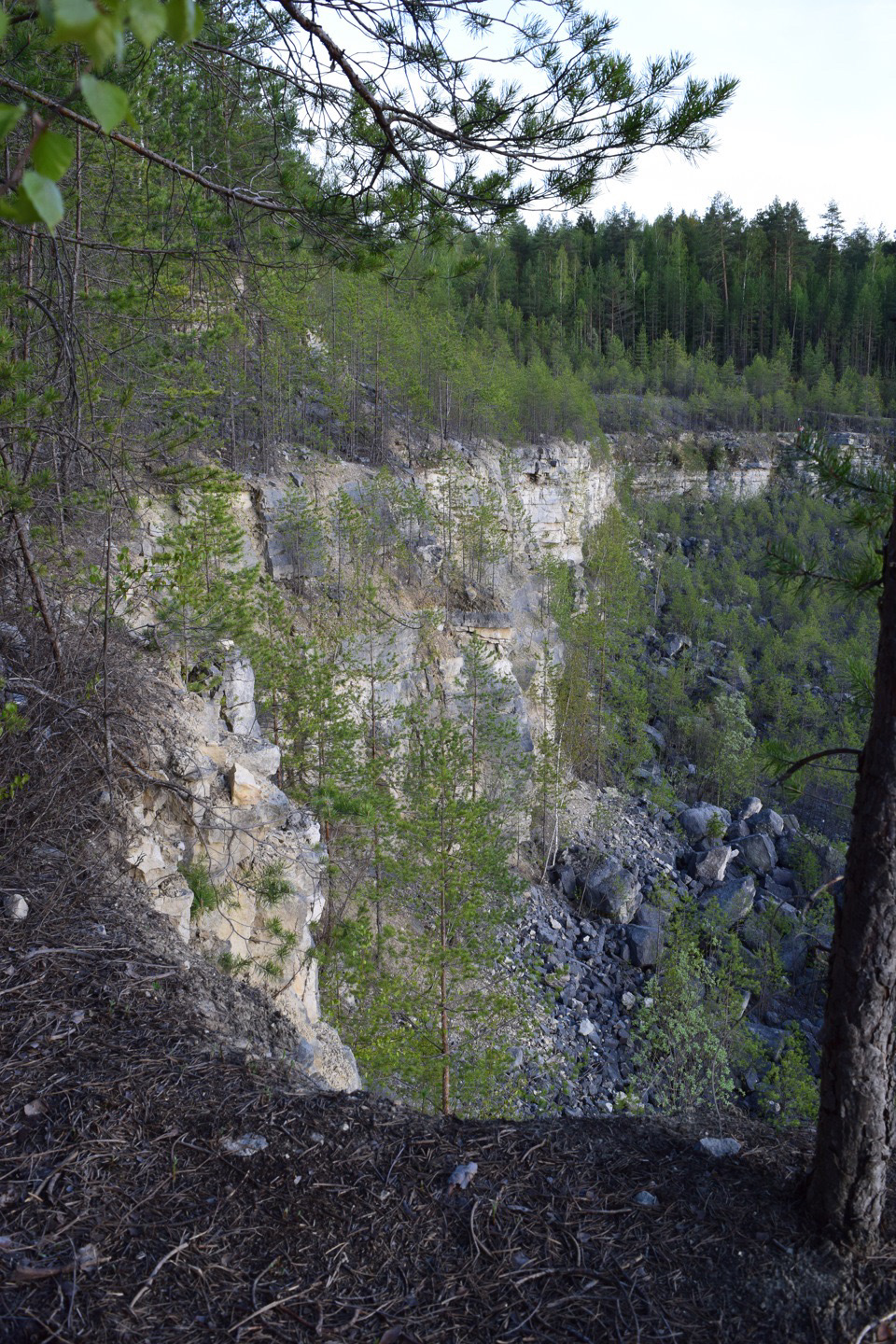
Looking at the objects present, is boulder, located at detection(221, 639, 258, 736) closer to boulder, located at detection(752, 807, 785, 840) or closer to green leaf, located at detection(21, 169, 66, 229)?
green leaf, located at detection(21, 169, 66, 229)

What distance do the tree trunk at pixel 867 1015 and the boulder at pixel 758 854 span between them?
21793 millimetres

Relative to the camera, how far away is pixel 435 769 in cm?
1283

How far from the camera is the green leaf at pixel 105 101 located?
787 mm

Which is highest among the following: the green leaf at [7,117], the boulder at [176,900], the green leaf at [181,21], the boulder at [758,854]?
the green leaf at [181,21]

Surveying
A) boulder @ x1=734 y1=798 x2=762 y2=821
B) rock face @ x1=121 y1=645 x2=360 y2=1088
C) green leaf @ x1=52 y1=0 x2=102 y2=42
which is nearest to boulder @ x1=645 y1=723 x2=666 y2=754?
boulder @ x1=734 y1=798 x2=762 y2=821

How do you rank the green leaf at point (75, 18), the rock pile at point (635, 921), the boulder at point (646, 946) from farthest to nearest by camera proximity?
1. the boulder at point (646, 946)
2. the rock pile at point (635, 921)
3. the green leaf at point (75, 18)

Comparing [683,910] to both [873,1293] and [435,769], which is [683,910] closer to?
[435,769]

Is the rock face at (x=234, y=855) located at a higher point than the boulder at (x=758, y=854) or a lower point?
higher

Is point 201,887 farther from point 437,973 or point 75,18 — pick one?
point 75,18

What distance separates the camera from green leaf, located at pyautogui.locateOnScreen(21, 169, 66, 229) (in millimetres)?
800

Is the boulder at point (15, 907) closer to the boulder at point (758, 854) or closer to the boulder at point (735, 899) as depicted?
the boulder at point (735, 899)

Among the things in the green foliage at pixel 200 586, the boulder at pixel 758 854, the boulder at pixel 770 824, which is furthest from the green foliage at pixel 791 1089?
the green foliage at pixel 200 586

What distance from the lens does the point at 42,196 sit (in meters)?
0.82

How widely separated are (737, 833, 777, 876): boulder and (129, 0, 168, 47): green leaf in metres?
24.2
